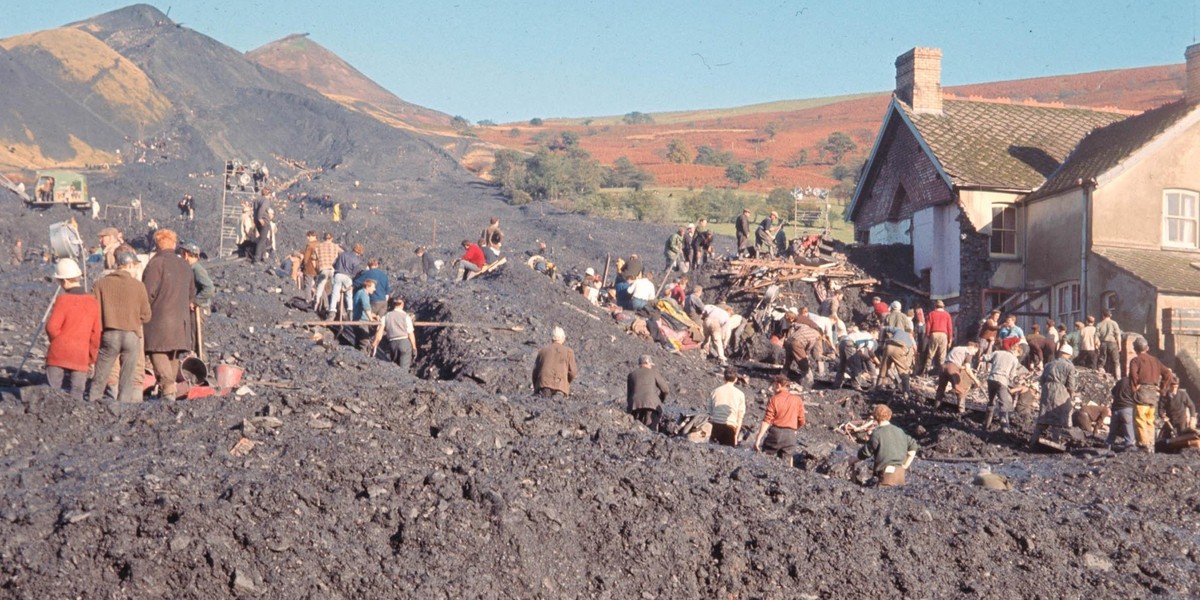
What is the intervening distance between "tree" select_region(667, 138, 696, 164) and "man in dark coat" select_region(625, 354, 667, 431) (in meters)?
77.8

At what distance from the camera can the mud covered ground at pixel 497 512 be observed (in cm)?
959

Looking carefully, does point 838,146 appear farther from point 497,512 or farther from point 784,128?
point 497,512

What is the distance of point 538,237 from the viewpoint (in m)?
48.8

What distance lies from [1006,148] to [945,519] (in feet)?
73.4

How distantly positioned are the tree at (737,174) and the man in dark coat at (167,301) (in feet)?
233

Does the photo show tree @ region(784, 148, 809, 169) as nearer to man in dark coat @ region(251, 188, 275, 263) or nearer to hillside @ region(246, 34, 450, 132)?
hillside @ region(246, 34, 450, 132)

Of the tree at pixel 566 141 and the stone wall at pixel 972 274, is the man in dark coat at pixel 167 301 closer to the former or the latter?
the stone wall at pixel 972 274

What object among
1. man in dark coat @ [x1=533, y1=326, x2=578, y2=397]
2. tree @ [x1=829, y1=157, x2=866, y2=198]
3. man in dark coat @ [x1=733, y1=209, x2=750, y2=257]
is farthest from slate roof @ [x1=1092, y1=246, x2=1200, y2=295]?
tree @ [x1=829, y1=157, x2=866, y2=198]

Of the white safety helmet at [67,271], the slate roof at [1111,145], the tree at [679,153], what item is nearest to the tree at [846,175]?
the tree at [679,153]

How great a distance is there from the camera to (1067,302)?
1141 inches

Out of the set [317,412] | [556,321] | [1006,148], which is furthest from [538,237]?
[317,412]

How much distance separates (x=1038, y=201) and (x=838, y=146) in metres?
66.9

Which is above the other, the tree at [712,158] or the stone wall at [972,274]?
the tree at [712,158]

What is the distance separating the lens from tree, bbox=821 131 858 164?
9588 cm
